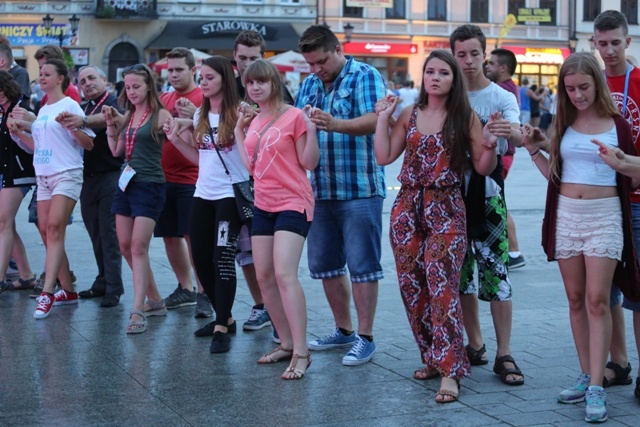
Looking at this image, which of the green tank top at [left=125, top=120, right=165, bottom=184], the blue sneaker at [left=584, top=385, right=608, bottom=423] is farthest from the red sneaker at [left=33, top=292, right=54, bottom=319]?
the blue sneaker at [left=584, top=385, right=608, bottom=423]

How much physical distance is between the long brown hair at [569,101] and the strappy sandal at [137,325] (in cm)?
319

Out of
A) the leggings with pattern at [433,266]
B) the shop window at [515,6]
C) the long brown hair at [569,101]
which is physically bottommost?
the leggings with pattern at [433,266]

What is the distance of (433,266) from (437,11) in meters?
46.2

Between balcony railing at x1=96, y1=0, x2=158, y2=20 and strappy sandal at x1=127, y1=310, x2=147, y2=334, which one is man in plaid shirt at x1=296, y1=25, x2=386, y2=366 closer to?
strappy sandal at x1=127, y1=310, x2=147, y2=334

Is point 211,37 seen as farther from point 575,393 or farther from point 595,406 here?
point 595,406

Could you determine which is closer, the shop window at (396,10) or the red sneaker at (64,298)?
the red sneaker at (64,298)

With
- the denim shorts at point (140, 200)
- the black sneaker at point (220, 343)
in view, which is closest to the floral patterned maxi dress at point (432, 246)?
the black sneaker at point (220, 343)

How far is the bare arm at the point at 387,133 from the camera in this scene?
5953 millimetres

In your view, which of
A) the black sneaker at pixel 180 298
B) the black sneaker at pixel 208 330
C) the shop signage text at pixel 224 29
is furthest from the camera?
the shop signage text at pixel 224 29

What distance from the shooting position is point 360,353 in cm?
644

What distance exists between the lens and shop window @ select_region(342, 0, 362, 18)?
49531 mm

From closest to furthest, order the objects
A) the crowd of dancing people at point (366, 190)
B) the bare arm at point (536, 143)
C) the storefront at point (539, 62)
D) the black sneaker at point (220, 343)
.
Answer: the crowd of dancing people at point (366, 190) < the bare arm at point (536, 143) < the black sneaker at point (220, 343) < the storefront at point (539, 62)

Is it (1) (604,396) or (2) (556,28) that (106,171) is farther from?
(2) (556,28)

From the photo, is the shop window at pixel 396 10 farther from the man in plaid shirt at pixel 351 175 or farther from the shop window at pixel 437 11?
the man in plaid shirt at pixel 351 175
